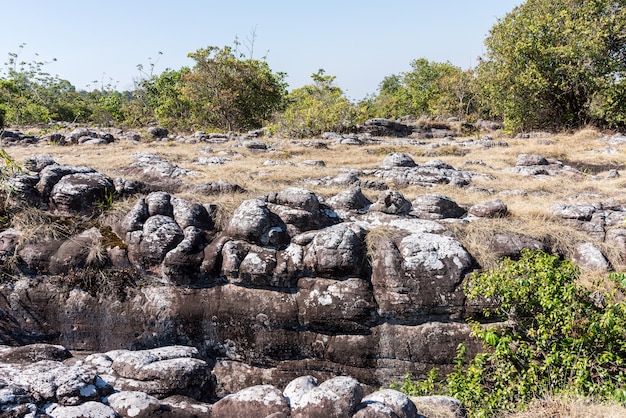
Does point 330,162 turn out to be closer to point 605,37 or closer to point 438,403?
point 438,403

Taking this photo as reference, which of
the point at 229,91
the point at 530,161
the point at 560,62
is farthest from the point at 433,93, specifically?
the point at 530,161

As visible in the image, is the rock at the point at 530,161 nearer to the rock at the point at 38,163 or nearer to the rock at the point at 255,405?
the rock at the point at 255,405

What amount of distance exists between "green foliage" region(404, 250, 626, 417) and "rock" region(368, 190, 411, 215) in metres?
2.74

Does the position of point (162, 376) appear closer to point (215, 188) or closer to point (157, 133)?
point (215, 188)

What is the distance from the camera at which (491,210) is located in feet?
30.3

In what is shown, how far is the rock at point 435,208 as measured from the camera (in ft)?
30.5

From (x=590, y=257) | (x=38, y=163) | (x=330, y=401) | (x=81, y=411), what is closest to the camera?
(x=81, y=411)

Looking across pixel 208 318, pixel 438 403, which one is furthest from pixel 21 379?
pixel 438 403

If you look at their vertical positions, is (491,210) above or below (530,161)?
below

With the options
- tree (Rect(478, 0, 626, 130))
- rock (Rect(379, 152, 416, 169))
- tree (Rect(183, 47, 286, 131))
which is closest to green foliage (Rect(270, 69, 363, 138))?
tree (Rect(183, 47, 286, 131))

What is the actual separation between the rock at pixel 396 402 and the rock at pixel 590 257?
5.37m

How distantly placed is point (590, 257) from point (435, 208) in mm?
2974

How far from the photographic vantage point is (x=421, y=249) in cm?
757

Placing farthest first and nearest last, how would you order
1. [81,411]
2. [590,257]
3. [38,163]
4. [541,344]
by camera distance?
[38,163] → [590,257] → [541,344] → [81,411]
